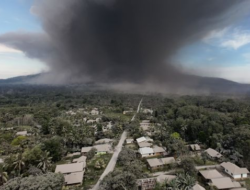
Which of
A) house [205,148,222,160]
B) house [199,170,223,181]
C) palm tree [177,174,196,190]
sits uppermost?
palm tree [177,174,196,190]

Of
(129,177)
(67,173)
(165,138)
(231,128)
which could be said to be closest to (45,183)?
(67,173)

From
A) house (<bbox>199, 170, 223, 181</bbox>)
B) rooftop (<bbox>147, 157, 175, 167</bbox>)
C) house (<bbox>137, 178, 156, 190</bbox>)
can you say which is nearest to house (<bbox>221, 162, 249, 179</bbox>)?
house (<bbox>199, 170, 223, 181</bbox>)

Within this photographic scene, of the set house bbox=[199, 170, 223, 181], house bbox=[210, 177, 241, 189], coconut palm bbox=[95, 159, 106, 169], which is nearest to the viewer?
house bbox=[210, 177, 241, 189]

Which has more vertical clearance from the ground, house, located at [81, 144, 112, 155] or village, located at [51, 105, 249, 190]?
village, located at [51, 105, 249, 190]

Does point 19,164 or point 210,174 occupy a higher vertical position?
point 19,164

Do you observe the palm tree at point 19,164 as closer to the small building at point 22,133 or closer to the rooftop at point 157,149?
the small building at point 22,133

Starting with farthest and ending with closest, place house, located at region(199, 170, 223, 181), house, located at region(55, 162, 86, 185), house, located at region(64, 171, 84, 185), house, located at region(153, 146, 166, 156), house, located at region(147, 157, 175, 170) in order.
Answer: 1. house, located at region(153, 146, 166, 156)
2. house, located at region(147, 157, 175, 170)
3. house, located at region(199, 170, 223, 181)
4. house, located at region(55, 162, 86, 185)
5. house, located at region(64, 171, 84, 185)

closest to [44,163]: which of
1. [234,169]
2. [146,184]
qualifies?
[146,184]

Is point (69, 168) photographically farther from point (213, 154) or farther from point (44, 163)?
point (213, 154)

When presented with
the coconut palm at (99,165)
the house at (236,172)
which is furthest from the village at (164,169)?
the coconut palm at (99,165)

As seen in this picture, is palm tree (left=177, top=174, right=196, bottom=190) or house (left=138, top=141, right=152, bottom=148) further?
house (left=138, top=141, right=152, bottom=148)

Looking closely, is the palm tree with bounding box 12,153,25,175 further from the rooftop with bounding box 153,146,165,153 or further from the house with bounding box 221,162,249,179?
the house with bounding box 221,162,249,179
